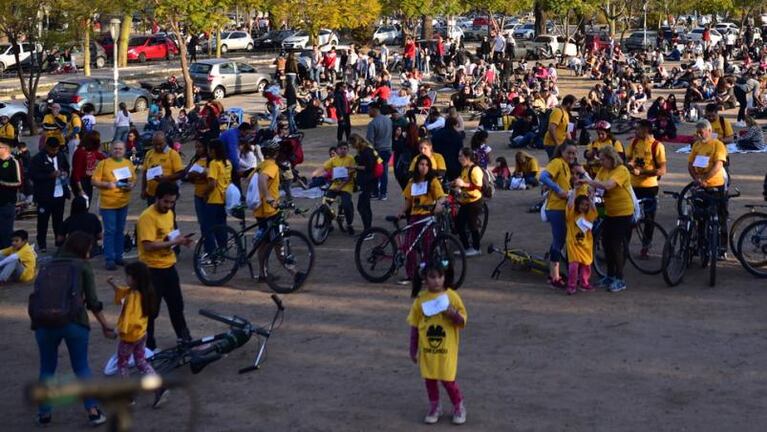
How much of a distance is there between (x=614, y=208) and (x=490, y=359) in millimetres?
2721

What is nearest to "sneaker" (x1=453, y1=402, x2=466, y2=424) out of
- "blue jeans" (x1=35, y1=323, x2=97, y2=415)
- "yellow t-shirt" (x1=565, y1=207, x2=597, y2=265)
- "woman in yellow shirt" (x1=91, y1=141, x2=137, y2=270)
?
"blue jeans" (x1=35, y1=323, x2=97, y2=415)

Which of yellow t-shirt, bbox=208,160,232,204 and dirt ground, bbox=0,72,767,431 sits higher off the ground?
yellow t-shirt, bbox=208,160,232,204

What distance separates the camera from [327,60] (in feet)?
126

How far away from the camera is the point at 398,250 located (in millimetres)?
12141

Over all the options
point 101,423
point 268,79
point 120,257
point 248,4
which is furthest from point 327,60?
point 101,423

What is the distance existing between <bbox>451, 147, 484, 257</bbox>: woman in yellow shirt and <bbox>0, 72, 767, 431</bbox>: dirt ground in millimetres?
481

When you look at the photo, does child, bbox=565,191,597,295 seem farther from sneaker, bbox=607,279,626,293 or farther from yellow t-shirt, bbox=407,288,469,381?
yellow t-shirt, bbox=407,288,469,381

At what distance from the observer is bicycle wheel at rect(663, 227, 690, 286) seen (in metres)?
11.6

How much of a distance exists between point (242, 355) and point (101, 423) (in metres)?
1.84

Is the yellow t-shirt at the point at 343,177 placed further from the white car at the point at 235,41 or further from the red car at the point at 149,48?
the white car at the point at 235,41

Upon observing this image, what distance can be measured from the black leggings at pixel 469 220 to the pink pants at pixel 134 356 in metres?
5.22

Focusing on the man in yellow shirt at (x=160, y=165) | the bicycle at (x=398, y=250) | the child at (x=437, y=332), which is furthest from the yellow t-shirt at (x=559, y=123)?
the child at (x=437, y=332)

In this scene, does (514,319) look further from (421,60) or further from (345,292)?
(421,60)

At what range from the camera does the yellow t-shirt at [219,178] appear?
1282 cm
